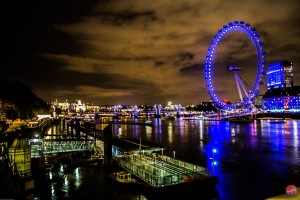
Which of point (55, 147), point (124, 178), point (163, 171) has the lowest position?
point (124, 178)

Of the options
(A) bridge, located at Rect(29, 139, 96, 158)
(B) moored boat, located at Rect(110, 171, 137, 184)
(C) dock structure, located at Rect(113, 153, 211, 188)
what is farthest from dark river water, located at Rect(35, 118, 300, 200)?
(A) bridge, located at Rect(29, 139, 96, 158)

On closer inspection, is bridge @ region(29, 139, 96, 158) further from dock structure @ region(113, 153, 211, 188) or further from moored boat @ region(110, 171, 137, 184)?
moored boat @ region(110, 171, 137, 184)

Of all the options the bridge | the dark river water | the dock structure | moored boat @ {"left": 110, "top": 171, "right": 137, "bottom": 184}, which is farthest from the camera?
the bridge

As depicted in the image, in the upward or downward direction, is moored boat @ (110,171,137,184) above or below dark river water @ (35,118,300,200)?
above

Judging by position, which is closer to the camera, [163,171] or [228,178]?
[163,171]

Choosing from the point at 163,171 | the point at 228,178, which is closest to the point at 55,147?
the point at 163,171

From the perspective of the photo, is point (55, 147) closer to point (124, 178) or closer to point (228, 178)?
point (124, 178)

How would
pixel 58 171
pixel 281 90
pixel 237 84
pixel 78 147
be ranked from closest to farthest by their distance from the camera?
pixel 58 171 → pixel 78 147 → pixel 237 84 → pixel 281 90

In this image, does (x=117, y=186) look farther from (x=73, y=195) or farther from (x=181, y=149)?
(x=181, y=149)

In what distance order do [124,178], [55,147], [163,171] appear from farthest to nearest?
[55,147]
[124,178]
[163,171]

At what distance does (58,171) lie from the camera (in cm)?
2445

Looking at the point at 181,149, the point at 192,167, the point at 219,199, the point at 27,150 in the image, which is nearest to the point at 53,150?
the point at 27,150

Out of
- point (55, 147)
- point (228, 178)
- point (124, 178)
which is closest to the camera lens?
point (124, 178)

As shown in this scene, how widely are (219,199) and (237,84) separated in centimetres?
8542
